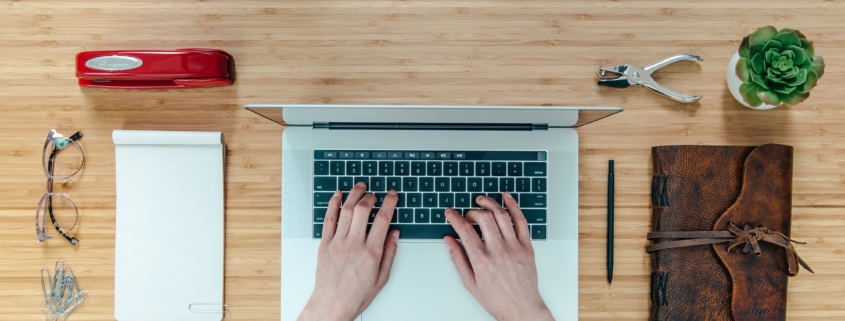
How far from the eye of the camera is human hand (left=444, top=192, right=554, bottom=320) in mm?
776

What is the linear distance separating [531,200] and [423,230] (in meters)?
0.20

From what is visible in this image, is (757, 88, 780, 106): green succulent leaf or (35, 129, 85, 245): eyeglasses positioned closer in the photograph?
(757, 88, 780, 106): green succulent leaf

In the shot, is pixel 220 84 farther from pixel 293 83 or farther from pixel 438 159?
pixel 438 159

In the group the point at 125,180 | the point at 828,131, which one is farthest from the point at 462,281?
the point at 828,131

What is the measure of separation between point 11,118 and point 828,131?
5.16 ft

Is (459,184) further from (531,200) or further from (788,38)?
(788,38)

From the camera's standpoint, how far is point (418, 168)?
0.79 metres

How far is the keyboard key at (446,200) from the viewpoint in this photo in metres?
Result: 0.79

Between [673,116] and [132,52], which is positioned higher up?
[132,52]

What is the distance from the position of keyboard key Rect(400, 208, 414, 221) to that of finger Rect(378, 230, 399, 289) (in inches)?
0.9

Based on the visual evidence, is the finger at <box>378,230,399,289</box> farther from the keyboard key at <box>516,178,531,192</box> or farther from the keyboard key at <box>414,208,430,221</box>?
the keyboard key at <box>516,178,531,192</box>

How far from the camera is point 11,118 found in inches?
33.5

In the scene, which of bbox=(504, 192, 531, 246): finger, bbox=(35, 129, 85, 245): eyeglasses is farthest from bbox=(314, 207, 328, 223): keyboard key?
bbox=(35, 129, 85, 245): eyeglasses

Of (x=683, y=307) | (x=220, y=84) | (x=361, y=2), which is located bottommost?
(x=683, y=307)
